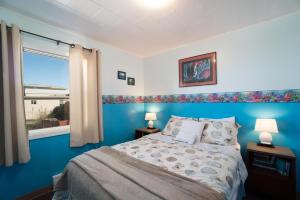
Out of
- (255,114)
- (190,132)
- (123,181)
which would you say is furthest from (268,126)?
(123,181)

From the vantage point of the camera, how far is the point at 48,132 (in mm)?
2059

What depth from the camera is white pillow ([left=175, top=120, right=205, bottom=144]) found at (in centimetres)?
210

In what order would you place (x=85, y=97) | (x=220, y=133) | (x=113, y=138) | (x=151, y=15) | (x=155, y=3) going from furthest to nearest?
1. (x=113, y=138)
2. (x=85, y=97)
3. (x=220, y=133)
4. (x=151, y=15)
5. (x=155, y=3)

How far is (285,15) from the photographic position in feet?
6.36

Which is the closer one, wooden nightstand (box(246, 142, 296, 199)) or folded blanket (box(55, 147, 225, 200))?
folded blanket (box(55, 147, 225, 200))

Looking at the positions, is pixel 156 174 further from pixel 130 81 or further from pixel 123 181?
pixel 130 81

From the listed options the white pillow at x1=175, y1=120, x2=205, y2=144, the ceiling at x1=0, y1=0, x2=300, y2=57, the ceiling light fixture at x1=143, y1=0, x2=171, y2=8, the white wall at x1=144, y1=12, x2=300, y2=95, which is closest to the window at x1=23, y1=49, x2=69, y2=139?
the ceiling at x1=0, y1=0, x2=300, y2=57

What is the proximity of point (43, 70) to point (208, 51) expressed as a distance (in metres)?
2.77

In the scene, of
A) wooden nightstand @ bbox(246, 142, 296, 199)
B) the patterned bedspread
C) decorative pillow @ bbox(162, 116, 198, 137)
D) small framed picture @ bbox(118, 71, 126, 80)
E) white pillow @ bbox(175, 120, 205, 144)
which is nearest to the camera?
the patterned bedspread

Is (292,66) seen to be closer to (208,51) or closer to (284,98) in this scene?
(284,98)

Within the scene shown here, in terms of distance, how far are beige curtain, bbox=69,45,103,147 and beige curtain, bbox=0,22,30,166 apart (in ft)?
1.98

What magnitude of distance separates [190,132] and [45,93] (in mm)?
2290

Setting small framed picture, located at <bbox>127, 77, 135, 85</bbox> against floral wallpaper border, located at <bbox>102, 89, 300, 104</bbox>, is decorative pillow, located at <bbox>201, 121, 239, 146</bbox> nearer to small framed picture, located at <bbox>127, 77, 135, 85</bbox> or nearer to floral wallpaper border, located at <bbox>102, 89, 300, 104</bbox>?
floral wallpaper border, located at <bbox>102, 89, 300, 104</bbox>

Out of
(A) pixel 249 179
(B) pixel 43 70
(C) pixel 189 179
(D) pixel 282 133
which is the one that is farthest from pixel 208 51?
(B) pixel 43 70
